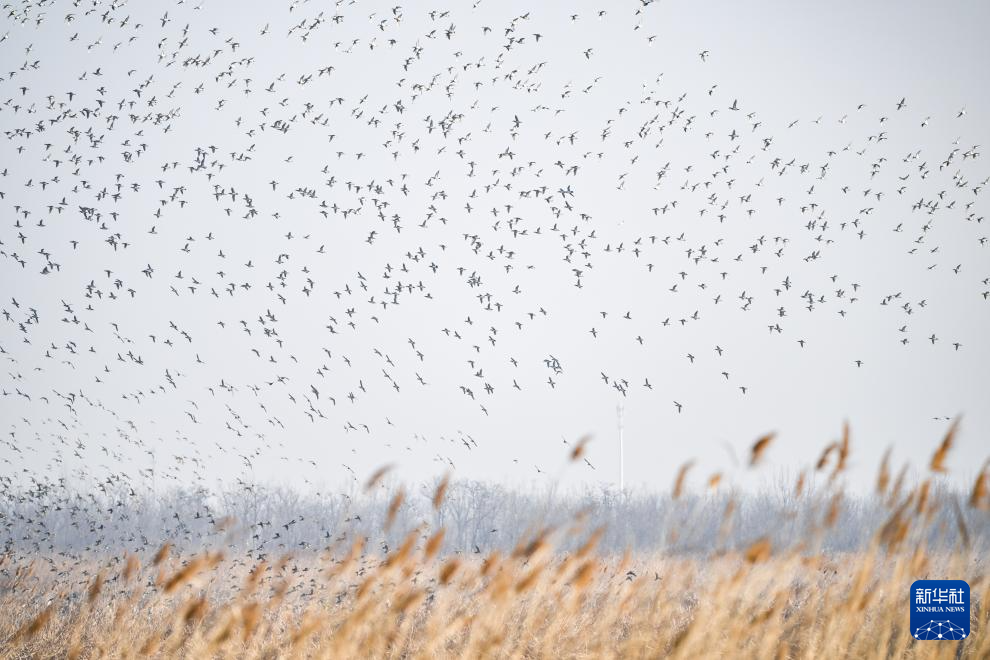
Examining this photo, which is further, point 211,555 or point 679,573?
point 679,573

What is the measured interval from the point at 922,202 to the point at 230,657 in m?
20.9

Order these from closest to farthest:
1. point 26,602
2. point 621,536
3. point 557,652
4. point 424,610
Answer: point 557,652
point 424,610
point 26,602
point 621,536

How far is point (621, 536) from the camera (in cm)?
5350

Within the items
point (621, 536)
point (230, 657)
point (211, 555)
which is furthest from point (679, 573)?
point (621, 536)

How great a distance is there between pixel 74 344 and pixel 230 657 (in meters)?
16.5

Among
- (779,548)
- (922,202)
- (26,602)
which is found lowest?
(26,602)

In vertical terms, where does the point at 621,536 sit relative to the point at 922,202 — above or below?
below

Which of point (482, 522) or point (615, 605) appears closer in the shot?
point (615, 605)

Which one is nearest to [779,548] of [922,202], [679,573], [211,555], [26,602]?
[679,573]

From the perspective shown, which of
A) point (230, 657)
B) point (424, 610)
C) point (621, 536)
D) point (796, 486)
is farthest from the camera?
point (621, 536)

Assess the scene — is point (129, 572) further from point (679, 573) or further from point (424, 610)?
point (424, 610)

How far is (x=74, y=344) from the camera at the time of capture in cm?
2203

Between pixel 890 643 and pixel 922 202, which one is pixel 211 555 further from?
pixel 922 202

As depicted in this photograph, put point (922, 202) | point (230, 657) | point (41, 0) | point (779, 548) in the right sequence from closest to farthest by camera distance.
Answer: point (779, 548) < point (230, 657) < point (41, 0) < point (922, 202)
